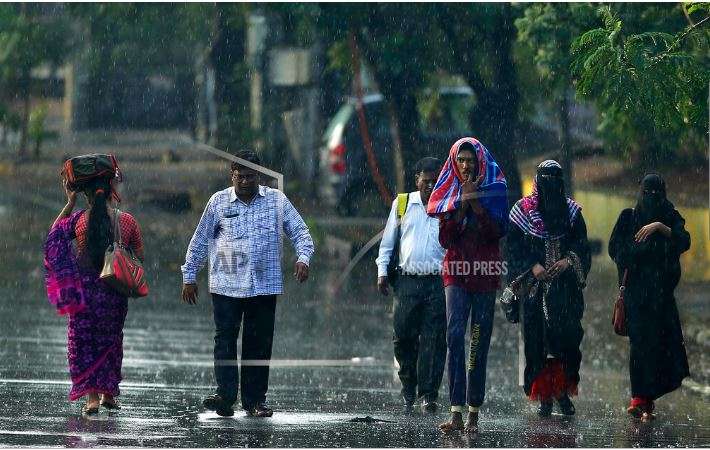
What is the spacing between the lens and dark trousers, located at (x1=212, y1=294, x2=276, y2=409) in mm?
11125

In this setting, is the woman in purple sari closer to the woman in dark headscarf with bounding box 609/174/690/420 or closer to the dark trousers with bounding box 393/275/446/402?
the dark trousers with bounding box 393/275/446/402

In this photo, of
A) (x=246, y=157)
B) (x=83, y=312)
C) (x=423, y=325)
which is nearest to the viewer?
(x=83, y=312)

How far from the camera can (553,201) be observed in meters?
11.5

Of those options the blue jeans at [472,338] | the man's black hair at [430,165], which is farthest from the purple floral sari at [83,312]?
the man's black hair at [430,165]

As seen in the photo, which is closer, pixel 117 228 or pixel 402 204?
pixel 117 228

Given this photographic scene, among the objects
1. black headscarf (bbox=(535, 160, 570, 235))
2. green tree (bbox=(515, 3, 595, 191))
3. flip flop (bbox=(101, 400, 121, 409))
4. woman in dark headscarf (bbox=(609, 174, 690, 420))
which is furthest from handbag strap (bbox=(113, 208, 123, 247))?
green tree (bbox=(515, 3, 595, 191))

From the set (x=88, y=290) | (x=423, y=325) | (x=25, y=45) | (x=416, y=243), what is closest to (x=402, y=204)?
(x=416, y=243)

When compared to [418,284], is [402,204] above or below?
above

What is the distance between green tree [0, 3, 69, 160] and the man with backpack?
24.2 m

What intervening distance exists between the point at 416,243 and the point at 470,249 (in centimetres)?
149

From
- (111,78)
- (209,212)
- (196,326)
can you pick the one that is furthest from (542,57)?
(111,78)

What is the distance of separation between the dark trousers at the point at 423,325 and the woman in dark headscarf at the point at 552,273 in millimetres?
632

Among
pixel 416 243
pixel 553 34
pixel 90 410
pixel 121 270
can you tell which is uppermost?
pixel 553 34

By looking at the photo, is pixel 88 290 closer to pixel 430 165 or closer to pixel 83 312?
pixel 83 312
